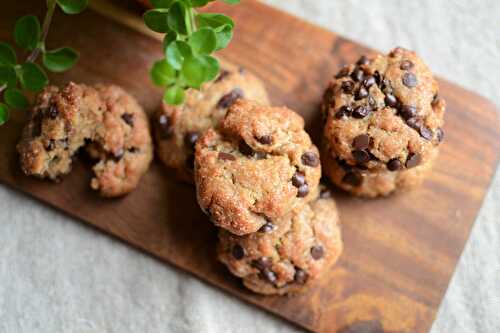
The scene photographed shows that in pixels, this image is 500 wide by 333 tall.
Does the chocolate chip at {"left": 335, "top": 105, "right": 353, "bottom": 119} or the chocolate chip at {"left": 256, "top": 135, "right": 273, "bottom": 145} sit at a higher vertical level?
the chocolate chip at {"left": 335, "top": 105, "right": 353, "bottom": 119}

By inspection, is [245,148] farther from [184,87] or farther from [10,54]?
[10,54]

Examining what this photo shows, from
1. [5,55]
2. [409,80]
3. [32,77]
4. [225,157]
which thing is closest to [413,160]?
[409,80]

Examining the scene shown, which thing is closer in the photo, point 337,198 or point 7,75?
point 7,75

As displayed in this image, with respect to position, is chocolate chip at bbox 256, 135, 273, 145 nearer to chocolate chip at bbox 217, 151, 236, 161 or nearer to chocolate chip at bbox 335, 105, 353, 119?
chocolate chip at bbox 217, 151, 236, 161

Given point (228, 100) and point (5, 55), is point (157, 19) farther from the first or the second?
point (5, 55)

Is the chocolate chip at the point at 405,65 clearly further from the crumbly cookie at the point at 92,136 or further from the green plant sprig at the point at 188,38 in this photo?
the crumbly cookie at the point at 92,136

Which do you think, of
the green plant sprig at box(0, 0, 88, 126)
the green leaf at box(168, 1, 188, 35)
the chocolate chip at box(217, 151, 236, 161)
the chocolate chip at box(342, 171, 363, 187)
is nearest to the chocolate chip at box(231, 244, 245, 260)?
the chocolate chip at box(217, 151, 236, 161)
